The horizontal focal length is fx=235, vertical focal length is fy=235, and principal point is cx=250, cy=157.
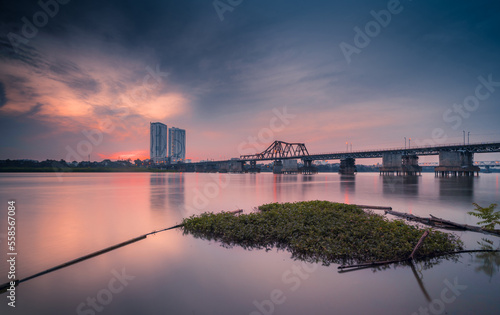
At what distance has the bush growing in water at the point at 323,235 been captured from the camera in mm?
8094

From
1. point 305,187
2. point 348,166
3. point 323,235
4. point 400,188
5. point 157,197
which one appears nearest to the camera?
point 323,235

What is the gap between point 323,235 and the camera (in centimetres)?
952

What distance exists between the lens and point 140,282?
6586 mm

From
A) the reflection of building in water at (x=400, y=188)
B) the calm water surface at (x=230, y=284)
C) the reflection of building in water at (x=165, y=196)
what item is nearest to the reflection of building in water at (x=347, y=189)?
the reflection of building in water at (x=400, y=188)

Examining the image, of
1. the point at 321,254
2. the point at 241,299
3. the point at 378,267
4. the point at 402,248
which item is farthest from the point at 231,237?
the point at 402,248

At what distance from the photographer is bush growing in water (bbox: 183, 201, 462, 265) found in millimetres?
8094

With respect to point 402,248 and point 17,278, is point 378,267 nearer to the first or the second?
point 402,248

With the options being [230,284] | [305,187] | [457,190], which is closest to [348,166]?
[305,187]

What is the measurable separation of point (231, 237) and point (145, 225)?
6534 millimetres

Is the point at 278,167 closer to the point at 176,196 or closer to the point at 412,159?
the point at 412,159

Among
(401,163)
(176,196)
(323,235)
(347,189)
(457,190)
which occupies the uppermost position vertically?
(401,163)

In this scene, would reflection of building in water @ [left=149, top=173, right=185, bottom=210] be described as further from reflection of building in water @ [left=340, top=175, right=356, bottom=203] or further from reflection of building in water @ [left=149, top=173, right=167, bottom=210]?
reflection of building in water @ [left=340, top=175, right=356, bottom=203]

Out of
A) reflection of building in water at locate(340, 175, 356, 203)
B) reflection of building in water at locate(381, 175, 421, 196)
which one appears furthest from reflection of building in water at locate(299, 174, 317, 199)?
reflection of building in water at locate(381, 175, 421, 196)

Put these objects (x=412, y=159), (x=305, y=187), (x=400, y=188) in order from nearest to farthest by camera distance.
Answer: (x=400, y=188) → (x=305, y=187) → (x=412, y=159)
